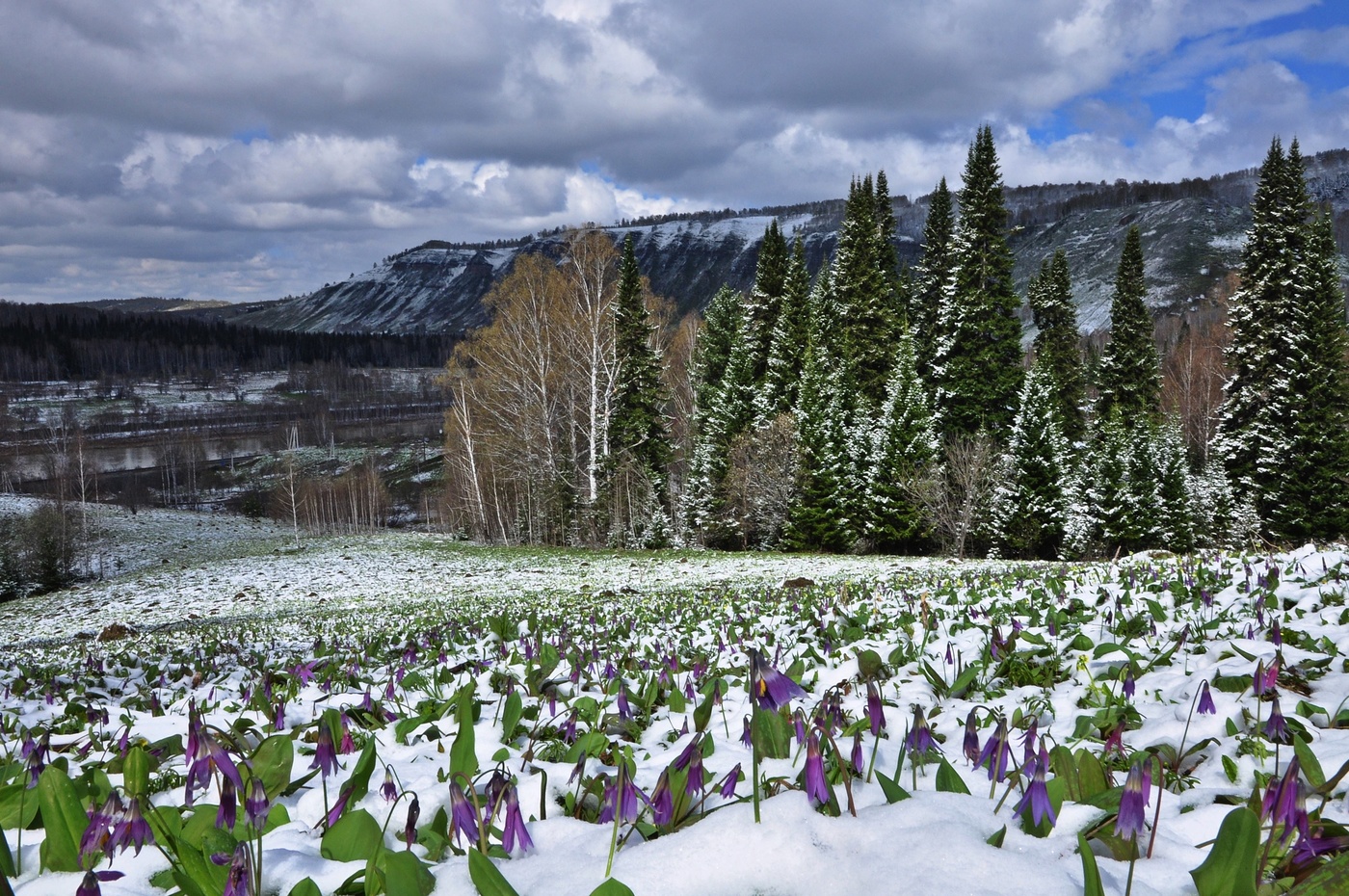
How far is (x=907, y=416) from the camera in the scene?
30766 mm

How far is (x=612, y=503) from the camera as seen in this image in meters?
35.4

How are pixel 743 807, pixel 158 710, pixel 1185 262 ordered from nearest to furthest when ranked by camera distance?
1. pixel 743 807
2. pixel 158 710
3. pixel 1185 262

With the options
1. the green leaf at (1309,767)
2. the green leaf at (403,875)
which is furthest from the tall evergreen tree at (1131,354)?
the green leaf at (403,875)

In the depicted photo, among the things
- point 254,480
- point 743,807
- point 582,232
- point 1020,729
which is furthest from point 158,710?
point 254,480

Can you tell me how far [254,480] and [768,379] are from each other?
107 meters

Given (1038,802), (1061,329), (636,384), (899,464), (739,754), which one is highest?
(1061,329)

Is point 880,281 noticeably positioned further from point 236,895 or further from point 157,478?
point 157,478

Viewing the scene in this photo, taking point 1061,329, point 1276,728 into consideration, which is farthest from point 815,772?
point 1061,329

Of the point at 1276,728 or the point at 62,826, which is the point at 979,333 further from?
the point at 62,826

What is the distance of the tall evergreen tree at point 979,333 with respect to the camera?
1310 inches

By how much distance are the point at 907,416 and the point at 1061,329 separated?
1886cm

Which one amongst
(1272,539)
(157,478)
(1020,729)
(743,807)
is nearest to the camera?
(743,807)

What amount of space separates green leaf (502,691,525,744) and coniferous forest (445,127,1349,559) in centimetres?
2689

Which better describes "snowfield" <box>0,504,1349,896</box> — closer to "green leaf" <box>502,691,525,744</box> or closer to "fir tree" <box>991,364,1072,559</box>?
"green leaf" <box>502,691,525,744</box>
